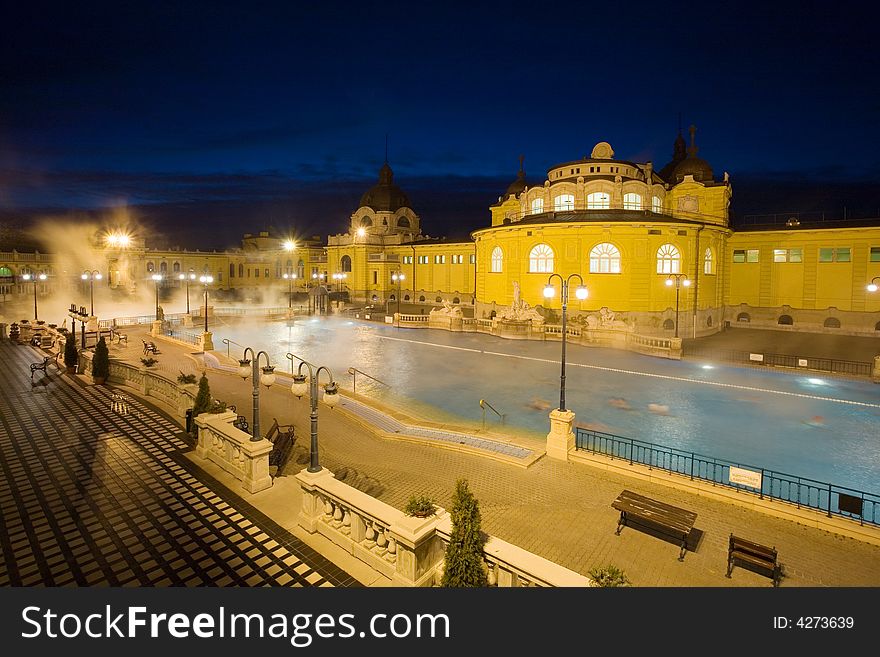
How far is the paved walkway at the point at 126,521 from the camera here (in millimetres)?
7777

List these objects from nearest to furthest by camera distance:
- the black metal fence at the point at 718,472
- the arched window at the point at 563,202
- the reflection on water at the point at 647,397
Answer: the black metal fence at the point at 718,472 → the reflection on water at the point at 647,397 → the arched window at the point at 563,202

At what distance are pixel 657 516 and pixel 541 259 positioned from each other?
117 feet

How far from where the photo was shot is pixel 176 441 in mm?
13867

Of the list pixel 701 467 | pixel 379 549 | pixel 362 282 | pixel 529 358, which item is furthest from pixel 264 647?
pixel 362 282

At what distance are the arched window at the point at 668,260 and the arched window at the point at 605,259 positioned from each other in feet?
11.4

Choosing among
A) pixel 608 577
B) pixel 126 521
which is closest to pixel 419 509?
pixel 608 577

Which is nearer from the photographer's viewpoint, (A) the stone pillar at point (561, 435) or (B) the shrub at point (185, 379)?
(A) the stone pillar at point (561, 435)

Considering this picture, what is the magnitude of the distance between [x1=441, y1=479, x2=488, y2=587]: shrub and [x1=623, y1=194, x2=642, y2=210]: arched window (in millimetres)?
43145

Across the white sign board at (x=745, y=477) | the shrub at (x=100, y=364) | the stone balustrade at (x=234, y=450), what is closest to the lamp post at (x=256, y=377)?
the stone balustrade at (x=234, y=450)

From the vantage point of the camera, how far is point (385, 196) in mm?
74062

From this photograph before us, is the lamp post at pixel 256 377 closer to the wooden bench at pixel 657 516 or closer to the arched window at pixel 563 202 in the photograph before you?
the wooden bench at pixel 657 516

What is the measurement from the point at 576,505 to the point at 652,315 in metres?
32.4

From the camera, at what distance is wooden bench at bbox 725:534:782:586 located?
25.9ft

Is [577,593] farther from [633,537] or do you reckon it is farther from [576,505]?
[576,505]
